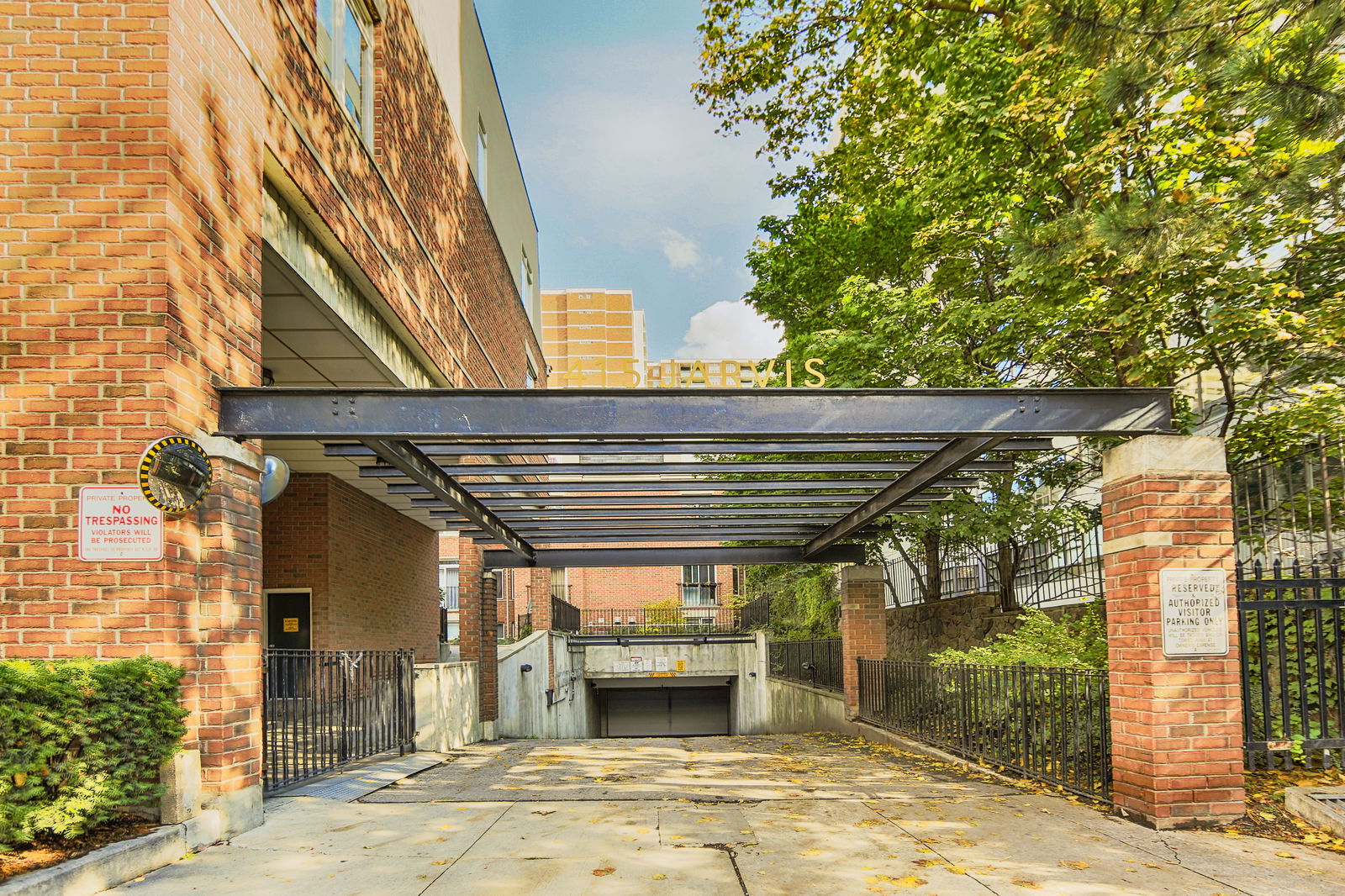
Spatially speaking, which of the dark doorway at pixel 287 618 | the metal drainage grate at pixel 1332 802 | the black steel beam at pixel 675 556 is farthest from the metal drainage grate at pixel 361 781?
the metal drainage grate at pixel 1332 802

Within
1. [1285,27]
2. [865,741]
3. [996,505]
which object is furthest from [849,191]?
[865,741]

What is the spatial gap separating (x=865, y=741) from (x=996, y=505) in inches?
166

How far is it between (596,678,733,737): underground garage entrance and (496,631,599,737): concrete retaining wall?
391cm

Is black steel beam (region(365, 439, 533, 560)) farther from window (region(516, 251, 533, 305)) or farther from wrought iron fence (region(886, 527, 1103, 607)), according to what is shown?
window (region(516, 251, 533, 305))

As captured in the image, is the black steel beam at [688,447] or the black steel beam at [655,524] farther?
the black steel beam at [655,524]

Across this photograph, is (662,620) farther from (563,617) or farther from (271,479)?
(271,479)

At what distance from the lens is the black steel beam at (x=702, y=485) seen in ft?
34.2

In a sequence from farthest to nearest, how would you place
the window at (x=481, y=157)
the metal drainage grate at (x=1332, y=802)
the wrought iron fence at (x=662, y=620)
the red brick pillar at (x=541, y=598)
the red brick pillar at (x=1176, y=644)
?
the wrought iron fence at (x=662, y=620) < the red brick pillar at (x=541, y=598) < the window at (x=481, y=157) < the red brick pillar at (x=1176, y=644) < the metal drainage grate at (x=1332, y=802)

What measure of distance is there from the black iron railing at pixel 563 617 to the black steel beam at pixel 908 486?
15233 millimetres

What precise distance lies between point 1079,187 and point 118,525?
31.1ft

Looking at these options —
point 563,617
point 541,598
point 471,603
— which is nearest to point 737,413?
point 471,603

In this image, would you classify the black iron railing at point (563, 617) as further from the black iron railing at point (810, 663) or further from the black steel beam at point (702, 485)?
the black steel beam at point (702, 485)

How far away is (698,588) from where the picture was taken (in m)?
43.2

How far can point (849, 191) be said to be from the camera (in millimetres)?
14289
